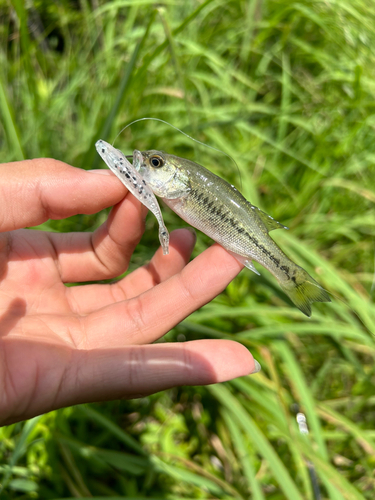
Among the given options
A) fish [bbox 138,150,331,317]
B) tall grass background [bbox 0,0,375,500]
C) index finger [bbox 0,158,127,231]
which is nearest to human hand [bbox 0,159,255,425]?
index finger [bbox 0,158,127,231]

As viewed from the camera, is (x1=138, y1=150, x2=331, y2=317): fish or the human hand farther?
(x1=138, y1=150, x2=331, y2=317): fish

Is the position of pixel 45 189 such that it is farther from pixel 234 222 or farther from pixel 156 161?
pixel 234 222

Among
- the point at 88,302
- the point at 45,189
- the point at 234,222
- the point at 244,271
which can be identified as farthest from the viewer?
the point at 244,271

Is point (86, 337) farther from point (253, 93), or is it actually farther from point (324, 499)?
point (253, 93)

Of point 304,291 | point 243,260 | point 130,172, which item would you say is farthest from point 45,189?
point 304,291

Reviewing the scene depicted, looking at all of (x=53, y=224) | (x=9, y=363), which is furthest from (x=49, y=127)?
(x=9, y=363)

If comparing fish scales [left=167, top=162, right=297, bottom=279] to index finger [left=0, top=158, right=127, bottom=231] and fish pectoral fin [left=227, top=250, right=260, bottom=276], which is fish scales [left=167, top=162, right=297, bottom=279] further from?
index finger [left=0, top=158, right=127, bottom=231]

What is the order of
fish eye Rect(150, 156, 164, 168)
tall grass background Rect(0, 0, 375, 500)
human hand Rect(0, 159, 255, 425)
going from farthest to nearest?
tall grass background Rect(0, 0, 375, 500) → fish eye Rect(150, 156, 164, 168) → human hand Rect(0, 159, 255, 425)
